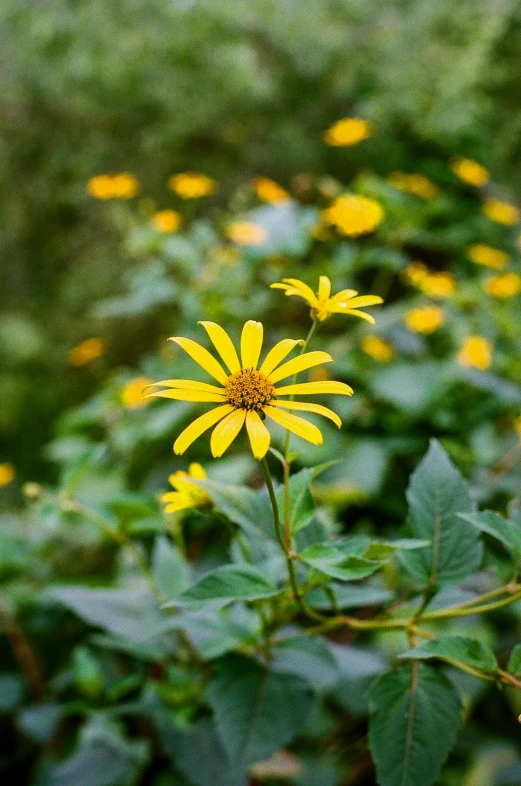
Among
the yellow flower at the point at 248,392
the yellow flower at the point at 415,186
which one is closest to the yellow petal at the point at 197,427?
the yellow flower at the point at 248,392

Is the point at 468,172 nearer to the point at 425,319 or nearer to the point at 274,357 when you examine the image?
the point at 425,319

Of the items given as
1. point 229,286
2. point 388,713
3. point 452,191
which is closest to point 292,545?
point 388,713

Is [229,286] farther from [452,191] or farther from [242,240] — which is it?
[452,191]

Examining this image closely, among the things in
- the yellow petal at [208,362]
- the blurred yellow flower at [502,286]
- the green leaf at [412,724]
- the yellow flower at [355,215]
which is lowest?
the green leaf at [412,724]

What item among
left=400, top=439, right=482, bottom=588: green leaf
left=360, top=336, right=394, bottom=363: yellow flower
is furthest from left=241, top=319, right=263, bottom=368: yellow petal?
left=360, top=336, right=394, bottom=363: yellow flower

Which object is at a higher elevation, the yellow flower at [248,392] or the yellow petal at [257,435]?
the yellow flower at [248,392]

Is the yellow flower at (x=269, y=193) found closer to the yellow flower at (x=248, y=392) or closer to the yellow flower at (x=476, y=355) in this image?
the yellow flower at (x=476, y=355)

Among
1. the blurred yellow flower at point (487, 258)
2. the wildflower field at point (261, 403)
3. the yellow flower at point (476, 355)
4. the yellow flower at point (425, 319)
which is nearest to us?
the wildflower field at point (261, 403)
